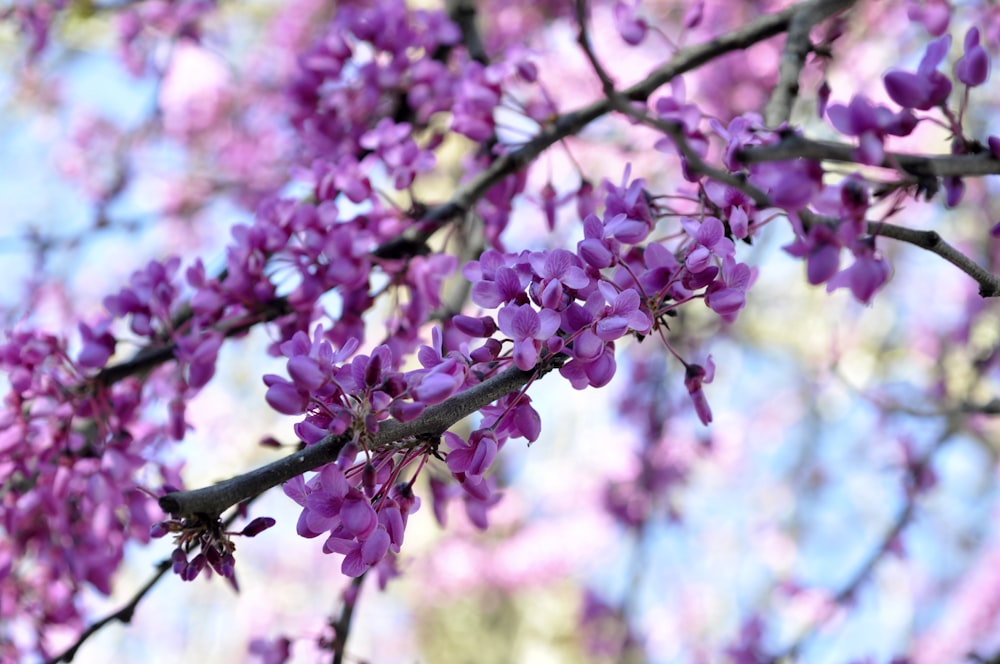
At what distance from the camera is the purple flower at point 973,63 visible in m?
0.94

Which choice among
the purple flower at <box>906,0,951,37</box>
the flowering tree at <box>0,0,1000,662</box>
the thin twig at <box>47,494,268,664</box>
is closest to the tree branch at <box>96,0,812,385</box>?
the flowering tree at <box>0,0,1000,662</box>

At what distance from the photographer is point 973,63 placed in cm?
95

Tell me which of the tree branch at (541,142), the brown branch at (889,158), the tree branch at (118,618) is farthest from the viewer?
the tree branch at (541,142)

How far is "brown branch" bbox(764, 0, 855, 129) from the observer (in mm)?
1475

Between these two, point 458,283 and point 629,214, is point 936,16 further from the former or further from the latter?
point 458,283

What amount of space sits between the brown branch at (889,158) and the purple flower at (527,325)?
25 centimetres

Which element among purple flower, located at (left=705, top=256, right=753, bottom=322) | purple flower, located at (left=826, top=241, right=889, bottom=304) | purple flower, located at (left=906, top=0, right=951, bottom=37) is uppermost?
purple flower, located at (left=826, top=241, right=889, bottom=304)

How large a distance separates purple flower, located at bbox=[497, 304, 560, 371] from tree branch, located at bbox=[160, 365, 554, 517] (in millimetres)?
34

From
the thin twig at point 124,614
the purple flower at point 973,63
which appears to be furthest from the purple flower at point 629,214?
the thin twig at point 124,614

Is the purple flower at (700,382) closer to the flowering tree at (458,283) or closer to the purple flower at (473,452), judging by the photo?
the flowering tree at (458,283)

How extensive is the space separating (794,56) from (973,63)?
615 mm

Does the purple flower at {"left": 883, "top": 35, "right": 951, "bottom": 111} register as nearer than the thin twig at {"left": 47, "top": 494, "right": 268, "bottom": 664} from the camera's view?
Yes

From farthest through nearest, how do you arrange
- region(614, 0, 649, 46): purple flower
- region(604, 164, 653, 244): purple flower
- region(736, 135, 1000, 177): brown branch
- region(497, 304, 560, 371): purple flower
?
region(614, 0, 649, 46): purple flower < region(604, 164, 653, 244): purple flower < region(497, 304, 560, 371): purple flower < region(736, 135, 1000, 177): brown branch

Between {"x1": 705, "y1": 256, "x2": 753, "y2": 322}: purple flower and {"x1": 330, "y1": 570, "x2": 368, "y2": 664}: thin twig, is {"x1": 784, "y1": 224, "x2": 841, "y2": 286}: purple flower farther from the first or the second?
{"x1": 330, "y1": 570, "x2": 368, "y2": 664}: thin twig
